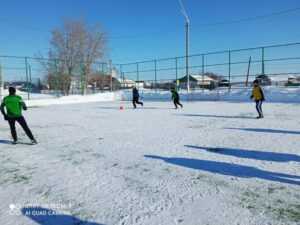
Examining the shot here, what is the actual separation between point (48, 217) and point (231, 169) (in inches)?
129

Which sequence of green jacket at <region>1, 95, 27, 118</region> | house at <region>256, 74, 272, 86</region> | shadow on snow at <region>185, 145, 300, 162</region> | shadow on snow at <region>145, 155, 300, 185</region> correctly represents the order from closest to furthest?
1. shadow on snow at <region>145, 155, 300, 185</region>
2. shadow on snow at <region>185, 145, 300, 162</region>
3. green jacket at <region>1, 95, 27, 118</region>
4. house at <region>256, 74, 272, 86</region>

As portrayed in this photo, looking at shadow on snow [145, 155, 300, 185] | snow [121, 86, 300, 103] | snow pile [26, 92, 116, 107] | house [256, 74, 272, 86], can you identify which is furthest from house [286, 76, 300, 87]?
shadow on snow [145, 155, 300, 185]

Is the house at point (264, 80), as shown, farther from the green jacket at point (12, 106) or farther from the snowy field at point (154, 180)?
the green jacket at point (12, 106)

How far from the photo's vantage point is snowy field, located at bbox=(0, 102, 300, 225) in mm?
3381

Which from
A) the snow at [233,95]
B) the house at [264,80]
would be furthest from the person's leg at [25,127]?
the house at [264,80]

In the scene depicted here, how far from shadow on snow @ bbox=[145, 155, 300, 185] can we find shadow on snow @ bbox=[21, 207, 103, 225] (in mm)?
2575

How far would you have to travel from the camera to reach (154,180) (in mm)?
4559

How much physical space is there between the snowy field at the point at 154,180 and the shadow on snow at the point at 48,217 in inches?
0.5

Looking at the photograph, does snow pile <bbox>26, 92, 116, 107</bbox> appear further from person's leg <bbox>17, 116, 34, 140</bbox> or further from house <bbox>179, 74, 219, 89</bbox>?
person's leg <bbox>17, 116, 34, 140</bbox>

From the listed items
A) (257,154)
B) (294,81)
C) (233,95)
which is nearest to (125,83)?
(233,95)

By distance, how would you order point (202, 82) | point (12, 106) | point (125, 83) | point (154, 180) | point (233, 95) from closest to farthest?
point (154, 180) < point (12, 106) < point (233, 95) < point (202, 82) < point (125, 83)

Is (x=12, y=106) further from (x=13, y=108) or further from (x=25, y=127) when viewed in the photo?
(x=25, y=127)

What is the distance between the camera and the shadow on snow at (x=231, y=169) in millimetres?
4480

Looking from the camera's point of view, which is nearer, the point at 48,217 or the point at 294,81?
the point at 48,217
